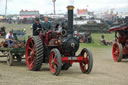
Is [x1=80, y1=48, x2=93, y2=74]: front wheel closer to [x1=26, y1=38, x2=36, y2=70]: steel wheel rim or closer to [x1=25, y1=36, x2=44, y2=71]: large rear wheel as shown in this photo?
[x1=25, y1=36, x2=44, y2=71]: large rear wheel

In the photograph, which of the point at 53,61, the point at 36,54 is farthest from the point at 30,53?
the point at 53,61

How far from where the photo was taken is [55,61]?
9.81 meters

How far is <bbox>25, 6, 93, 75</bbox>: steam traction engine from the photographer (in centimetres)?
990

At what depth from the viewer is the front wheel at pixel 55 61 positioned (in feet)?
31.0

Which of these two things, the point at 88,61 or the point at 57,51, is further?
the point at 88,61

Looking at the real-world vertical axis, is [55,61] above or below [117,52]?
above

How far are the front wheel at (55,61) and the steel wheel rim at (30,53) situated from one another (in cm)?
76

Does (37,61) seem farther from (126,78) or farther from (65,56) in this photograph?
(126,78)

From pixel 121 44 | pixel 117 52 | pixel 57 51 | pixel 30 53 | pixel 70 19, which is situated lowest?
pixel 117 52

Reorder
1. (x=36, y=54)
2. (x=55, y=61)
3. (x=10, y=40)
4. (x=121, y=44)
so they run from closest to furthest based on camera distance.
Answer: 1. (x=55, y=61)
2. (x=36, y=54)
3. (x=10, y=40)
4. (x=121, y=44)

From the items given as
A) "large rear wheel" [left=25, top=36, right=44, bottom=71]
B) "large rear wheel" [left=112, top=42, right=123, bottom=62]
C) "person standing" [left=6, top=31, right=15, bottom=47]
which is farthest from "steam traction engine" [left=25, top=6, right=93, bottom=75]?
"large rear wheel" [left=112, top=42, right=123, bottom=62]

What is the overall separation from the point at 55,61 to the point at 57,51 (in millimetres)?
352

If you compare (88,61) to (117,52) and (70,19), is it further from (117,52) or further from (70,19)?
(117,52)

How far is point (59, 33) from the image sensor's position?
10.6 meters
